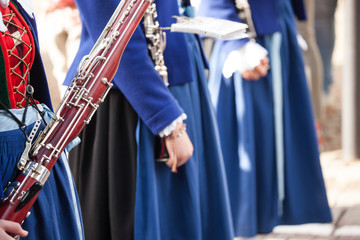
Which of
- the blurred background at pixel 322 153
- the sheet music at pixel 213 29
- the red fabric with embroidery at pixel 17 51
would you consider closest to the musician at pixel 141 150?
the sheet music at pixel 213 29

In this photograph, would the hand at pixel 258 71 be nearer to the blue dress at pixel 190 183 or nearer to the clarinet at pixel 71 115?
the blue dress at pixel 190 183

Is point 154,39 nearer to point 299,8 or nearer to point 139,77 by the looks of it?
point 139,77

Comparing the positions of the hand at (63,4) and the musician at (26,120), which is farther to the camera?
the hand at (63,4)

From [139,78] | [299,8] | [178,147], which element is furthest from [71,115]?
[299,8]

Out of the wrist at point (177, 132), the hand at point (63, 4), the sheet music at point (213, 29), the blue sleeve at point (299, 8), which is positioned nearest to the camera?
the sheet music at point (213, 29)

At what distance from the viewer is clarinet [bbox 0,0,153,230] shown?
1.43m

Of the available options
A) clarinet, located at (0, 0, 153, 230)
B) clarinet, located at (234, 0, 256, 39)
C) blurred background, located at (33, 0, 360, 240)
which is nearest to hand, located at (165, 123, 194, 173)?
clarinet, located at (0, 0, 153, 230)

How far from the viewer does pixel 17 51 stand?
60.2 inches

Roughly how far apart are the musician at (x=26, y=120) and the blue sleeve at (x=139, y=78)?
324 millimetres

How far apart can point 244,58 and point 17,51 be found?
1.74 m

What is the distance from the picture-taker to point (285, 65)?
135 inches

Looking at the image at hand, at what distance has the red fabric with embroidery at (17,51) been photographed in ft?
4.94

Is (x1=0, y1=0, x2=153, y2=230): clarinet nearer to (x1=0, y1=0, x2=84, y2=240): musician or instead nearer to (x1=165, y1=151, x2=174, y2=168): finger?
(x1=0, y1=0, x2=84, y2=240): musician

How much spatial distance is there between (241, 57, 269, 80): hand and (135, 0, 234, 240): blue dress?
2.54ft
